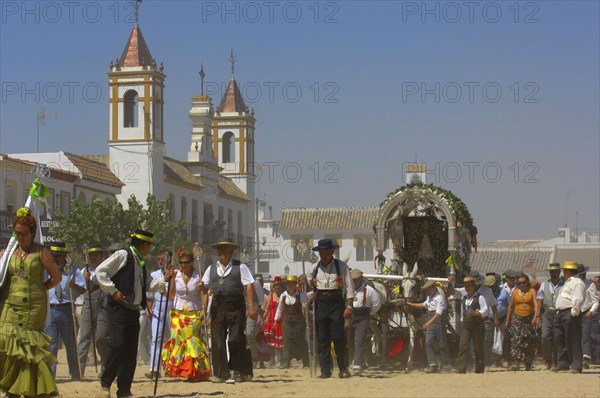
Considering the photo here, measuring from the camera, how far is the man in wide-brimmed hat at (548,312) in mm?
20906

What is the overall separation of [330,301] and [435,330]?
3751 millimetres

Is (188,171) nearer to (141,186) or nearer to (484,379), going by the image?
(141,186)

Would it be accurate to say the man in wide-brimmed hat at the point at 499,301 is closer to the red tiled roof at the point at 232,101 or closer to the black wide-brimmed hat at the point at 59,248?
the black wide-brimmed hat at the point at 59,248

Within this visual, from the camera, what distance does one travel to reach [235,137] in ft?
305

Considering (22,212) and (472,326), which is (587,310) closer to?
(472,326)

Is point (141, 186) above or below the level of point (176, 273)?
above

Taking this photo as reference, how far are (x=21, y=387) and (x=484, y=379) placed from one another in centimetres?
772

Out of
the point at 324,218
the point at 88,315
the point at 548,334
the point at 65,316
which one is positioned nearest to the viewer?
the point at 65,316

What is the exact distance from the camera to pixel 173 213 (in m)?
76.8

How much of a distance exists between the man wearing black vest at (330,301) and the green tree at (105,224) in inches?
1441

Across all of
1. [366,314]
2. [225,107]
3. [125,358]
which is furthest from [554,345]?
[225,107]

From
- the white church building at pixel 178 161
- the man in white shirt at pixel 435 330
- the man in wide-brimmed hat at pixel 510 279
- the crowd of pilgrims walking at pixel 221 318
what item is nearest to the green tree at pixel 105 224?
the white church building at pixel 178 161

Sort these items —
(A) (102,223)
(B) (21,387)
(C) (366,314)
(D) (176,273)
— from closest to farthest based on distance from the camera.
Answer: (B) (21,387) < (D) (176,273) < (C) (366,314) < (A) (102,223)

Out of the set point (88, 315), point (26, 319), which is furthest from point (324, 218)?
point (26, 319)
